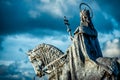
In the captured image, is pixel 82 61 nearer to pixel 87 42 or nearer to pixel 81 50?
pixel 81 50

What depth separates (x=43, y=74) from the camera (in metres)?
25.1

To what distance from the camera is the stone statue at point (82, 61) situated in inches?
838

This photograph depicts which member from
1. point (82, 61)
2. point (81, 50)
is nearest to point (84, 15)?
point (81, 50)

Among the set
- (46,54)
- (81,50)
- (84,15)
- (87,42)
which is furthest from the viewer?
(46,54)

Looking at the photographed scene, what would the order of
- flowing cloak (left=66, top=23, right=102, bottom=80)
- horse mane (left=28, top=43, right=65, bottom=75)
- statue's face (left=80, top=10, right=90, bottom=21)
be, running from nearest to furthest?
1. flowing cloak (left=66, top=23, right=102, bottom=80)
2. statue's face (left=80, top=10, right=90, bottom=21)
3. horse mane (left=28, top=43, right=65, bottom=75)

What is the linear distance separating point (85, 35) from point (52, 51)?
299cm

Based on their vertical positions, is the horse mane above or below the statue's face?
below

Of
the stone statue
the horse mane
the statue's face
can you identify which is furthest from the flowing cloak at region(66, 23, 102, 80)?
the horse mane

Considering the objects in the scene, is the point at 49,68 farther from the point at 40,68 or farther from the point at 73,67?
the point at 73,67

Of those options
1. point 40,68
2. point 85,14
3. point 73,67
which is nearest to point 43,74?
point 40,68

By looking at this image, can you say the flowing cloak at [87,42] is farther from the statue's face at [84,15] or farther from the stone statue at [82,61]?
the statue's face at [84,15]

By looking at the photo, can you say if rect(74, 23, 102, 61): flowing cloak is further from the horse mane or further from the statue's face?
the horse mane

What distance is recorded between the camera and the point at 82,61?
2255 centimetres

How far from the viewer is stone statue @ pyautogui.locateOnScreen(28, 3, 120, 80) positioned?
69.9 ft
